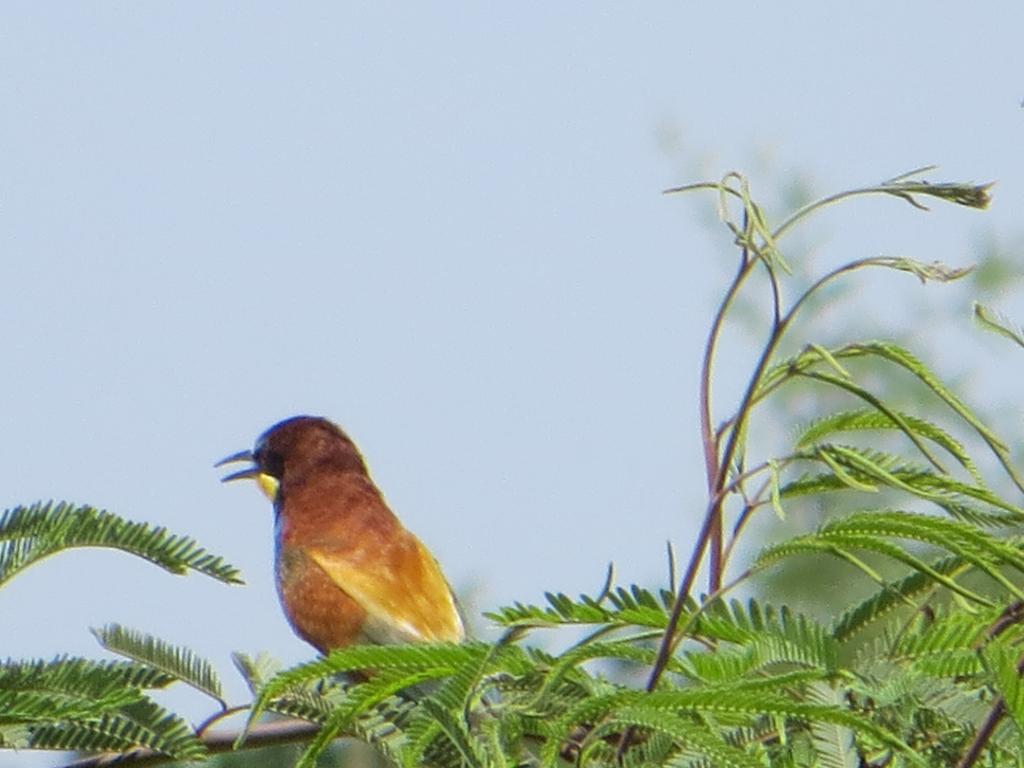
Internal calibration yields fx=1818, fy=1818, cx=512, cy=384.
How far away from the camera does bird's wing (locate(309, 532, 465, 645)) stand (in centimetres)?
491

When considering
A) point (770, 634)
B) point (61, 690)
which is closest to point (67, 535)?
point (61, 690)

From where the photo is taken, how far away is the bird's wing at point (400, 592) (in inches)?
193

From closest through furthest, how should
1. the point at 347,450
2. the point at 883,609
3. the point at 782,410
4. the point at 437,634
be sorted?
the point at 883,609 → the point at 437,634 → the point at 347,450 → the point at 782,410

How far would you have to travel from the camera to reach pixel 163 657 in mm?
2240

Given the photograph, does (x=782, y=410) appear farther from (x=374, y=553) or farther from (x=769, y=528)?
(x=374, y=553)

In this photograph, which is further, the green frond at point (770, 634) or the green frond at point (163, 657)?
the green frond at point (163, 657)

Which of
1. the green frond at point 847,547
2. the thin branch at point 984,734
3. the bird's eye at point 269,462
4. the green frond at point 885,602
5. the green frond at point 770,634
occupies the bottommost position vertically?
the thin branch at point 984,734

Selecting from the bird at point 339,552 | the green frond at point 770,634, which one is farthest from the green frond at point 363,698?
the bird at point 339,552

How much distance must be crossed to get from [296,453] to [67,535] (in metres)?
4.27

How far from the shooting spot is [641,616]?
1633 millimetres

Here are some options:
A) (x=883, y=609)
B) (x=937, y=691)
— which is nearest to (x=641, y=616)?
(x=937, y=691)

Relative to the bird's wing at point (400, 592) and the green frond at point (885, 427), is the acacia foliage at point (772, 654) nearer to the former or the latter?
the green frond at point (885, 427)

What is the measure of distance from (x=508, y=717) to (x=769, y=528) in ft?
20.2

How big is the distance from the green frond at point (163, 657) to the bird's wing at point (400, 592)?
97.3 inches
